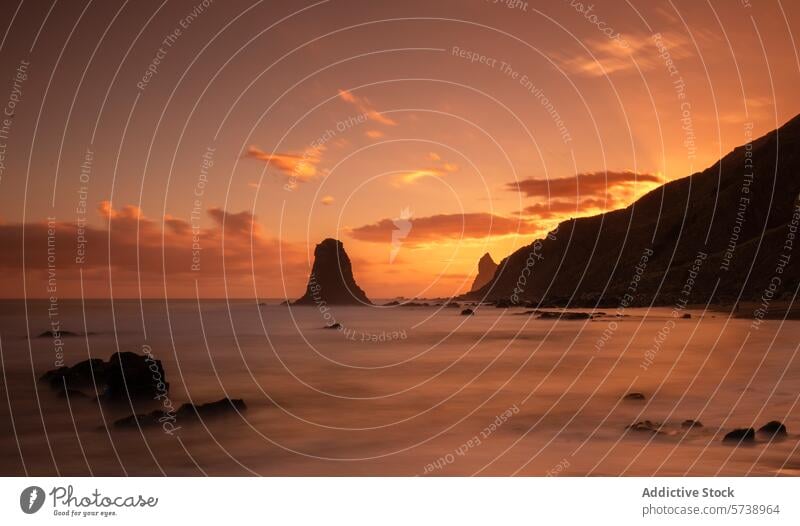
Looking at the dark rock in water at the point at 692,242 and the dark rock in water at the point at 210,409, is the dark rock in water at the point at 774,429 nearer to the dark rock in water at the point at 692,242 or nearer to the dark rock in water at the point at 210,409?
the dark rock in water at the point at 210,409

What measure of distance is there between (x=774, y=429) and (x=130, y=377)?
16344 mm

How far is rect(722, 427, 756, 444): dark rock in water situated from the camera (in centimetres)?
1700

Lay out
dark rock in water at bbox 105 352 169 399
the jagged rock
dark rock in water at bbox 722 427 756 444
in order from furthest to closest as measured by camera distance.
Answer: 1. the jagged rock
2. dark rock in water at bbox 105 352 169 399
3. dark rock in water at bbox 722 427 756 444

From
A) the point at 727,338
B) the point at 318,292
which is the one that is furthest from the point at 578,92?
the point at 318,292

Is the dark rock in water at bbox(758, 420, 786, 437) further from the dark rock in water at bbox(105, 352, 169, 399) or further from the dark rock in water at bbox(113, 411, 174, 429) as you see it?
the dark rock in water at bbox(105, 352, 169, 399)

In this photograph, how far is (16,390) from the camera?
24516 millimetres

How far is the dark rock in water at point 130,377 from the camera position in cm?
2083

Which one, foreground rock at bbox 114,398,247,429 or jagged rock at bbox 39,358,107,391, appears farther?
jagged rock at bbox 39,358,107,391

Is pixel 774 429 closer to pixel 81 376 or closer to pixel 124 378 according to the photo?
pixel 124 378

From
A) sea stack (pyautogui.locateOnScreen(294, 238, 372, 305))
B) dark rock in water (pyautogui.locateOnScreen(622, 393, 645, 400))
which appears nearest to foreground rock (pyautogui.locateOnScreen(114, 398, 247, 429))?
dark rock in water (pyautogui.locateOnScreen(622, 393, 645, 400))

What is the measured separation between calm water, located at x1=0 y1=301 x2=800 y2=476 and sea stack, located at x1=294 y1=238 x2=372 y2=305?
97.9m

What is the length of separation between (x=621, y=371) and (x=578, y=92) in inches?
411

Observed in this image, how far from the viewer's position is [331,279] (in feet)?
454

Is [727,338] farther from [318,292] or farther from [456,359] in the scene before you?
[318,292]
